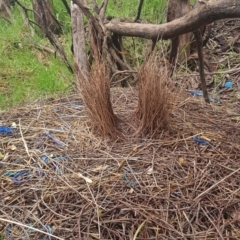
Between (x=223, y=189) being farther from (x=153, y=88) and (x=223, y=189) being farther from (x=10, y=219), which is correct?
(x=10, y=219)

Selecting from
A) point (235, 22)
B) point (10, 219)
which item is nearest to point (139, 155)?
point (10, 219)

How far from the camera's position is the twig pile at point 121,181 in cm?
164

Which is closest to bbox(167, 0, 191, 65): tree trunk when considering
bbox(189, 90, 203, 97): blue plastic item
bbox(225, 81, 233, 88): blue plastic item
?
bbox(189, 90, 203, 97): blue plastic item

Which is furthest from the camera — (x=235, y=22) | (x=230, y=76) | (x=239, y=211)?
(x=235, y=22)

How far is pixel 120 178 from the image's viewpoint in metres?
1.83

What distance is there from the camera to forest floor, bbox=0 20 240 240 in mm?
1642

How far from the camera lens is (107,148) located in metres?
2.04

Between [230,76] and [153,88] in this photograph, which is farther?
[230,76]

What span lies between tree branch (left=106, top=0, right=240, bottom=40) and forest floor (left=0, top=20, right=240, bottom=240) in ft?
1.28

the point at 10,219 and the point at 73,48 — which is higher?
the point at 73,48

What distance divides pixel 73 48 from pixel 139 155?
1.74m

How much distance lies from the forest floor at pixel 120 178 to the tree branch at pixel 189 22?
389mm

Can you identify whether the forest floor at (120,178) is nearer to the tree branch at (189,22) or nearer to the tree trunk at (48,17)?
the tree branch at (189,22)

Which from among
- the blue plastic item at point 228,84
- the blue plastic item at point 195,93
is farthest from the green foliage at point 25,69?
the blue plastic item at point 228,84
